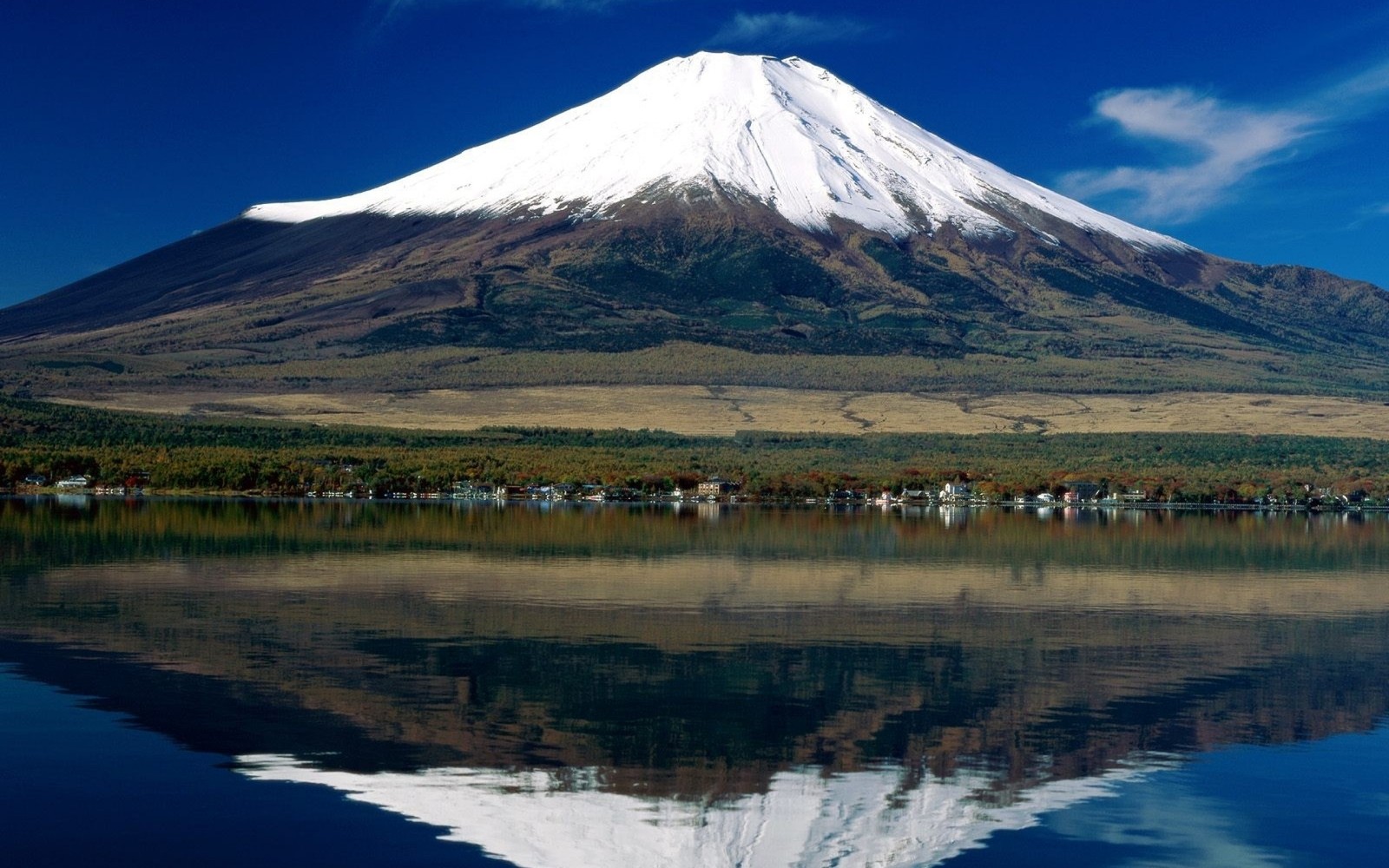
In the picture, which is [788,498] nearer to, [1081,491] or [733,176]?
[1081,491]

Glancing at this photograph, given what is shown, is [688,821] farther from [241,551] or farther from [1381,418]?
[1381,418]

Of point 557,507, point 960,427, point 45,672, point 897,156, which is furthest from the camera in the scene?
point 897,156

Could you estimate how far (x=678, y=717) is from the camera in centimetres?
1700

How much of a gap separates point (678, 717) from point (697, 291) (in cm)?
14938

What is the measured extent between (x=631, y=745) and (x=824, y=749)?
1836 mm

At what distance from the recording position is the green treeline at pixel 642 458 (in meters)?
82.1

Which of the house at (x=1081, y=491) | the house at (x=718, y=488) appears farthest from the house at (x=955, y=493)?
the house at (x=718, y=488)

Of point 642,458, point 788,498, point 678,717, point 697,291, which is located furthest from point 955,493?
point 697,291

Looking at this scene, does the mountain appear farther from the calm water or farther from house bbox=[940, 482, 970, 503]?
the calm water

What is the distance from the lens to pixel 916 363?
143375mm

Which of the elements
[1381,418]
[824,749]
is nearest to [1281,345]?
[1381,418]

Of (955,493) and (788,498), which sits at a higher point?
(955,493)

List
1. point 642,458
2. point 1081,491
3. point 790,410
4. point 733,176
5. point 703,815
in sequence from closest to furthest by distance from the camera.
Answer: point 703,815
point 1081,491
point 642,458
point 790,410
point 733,176

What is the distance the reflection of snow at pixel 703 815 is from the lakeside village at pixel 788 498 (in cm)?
6350
